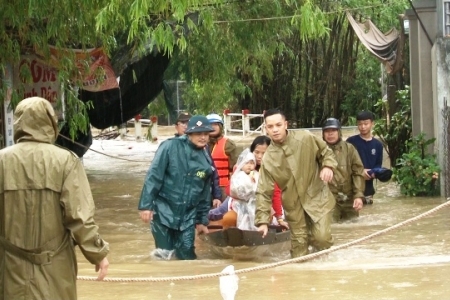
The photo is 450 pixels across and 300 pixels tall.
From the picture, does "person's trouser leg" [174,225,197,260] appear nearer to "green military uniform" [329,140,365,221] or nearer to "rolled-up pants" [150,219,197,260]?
"rolled-up pants" [150,219,197,260]

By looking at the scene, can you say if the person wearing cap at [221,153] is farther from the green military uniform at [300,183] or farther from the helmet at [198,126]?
the green military uniform at [300,183]

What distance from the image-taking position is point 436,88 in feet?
52.0

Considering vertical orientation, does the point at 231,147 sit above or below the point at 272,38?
below

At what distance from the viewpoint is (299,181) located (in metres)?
9.57

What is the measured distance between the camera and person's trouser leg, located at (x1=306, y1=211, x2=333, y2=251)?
9.57m

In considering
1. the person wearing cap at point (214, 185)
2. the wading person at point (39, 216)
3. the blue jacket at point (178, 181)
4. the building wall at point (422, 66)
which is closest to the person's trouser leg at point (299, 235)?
the blue jacket at point (178, 181)

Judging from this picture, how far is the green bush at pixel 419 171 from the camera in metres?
15.7

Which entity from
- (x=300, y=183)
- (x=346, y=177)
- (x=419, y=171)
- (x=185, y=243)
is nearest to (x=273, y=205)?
(x=185, y=243)

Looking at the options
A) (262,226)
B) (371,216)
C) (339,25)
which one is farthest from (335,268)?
(339,25)

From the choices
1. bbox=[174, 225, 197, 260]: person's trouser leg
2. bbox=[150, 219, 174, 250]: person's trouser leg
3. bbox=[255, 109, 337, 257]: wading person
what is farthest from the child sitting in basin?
bbox=[255, 109, 337, 257]: wading person

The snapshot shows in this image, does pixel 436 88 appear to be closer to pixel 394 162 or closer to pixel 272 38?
pixel 394 162

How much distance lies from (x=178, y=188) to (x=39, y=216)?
438cm

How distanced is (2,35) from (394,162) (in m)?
8.70

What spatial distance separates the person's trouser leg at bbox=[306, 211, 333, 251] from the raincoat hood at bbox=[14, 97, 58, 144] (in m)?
4.22
